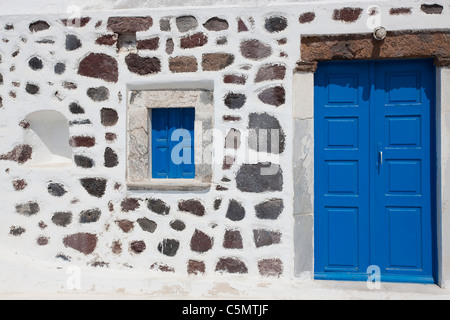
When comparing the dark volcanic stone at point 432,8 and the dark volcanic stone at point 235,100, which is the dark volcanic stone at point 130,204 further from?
the dark volcanic stone at point 432,8

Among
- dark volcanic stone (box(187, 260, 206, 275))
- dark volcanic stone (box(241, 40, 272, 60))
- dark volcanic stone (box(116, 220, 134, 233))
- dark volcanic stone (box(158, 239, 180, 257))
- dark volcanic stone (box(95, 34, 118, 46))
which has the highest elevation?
dark volcanic stone (box(95, 34, 118, 46))

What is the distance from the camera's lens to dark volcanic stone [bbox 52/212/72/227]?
432 centimetres

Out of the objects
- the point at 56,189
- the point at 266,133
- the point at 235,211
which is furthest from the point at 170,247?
the point at 266,133

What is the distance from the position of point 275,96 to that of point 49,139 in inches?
78.2

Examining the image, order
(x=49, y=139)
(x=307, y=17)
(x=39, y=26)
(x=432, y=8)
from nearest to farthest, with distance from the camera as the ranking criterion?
(x=432, y=8) → (x=307, y=17) → (x=39, y=26) → (x=49, y=139)

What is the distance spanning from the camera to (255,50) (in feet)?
13.5

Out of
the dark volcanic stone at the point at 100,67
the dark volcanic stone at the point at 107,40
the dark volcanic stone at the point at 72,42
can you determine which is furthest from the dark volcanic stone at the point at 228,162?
the dark volcanic stone at the point at 72,42

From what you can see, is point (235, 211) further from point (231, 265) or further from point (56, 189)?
point (56, 189)

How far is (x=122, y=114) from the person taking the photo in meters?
4.25

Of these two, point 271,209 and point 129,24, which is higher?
point 129,24

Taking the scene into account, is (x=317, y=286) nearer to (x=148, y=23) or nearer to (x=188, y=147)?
(x=188, y=147)

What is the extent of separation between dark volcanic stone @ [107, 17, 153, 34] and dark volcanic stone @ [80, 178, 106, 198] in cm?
122

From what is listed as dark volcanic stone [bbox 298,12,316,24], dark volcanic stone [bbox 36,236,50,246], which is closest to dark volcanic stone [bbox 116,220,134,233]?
dark volcanic stone [bbox 36,236,50,246]

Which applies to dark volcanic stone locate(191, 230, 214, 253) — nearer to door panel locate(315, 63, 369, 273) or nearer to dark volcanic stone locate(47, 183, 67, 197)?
door panel locate(315, 63, 369, 273)
